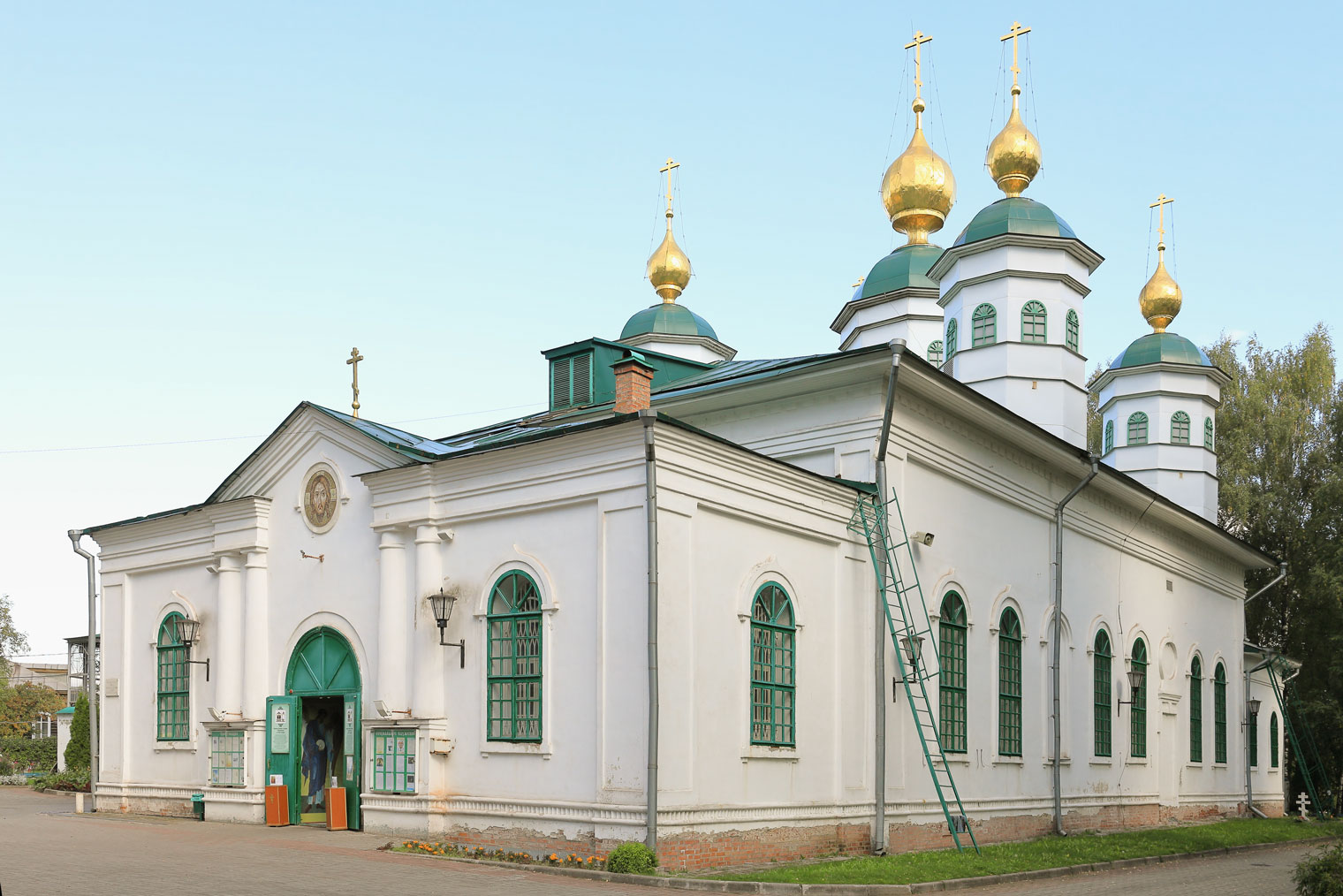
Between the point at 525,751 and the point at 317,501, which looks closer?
the point at 525,751

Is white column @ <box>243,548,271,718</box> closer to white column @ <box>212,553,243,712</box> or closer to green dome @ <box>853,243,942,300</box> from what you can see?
white column @ <box>212,553,243,712</box>

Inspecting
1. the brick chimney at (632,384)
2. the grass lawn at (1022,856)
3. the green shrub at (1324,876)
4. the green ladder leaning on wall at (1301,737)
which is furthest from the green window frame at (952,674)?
the green ladder leaning on wall at (1301,737)

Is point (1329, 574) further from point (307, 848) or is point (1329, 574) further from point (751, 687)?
point (307, 848)

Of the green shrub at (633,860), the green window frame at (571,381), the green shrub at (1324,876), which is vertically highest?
the green window frame at (571,381)

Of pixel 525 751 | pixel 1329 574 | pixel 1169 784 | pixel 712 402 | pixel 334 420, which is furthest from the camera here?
pixel 1329 574

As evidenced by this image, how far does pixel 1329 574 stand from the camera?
3341 cm

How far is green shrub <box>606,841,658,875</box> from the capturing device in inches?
490

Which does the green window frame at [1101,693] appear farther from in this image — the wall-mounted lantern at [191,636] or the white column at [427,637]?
the wall-mounted lantern at [191,636]

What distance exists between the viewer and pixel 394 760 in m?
15.1

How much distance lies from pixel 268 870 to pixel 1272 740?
28.6m

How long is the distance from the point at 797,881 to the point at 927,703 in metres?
4.33

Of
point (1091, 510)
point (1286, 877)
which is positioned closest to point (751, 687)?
point (1286, 877)

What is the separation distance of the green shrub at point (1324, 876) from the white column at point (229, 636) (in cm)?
1288

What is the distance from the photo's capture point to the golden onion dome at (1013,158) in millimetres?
28875
